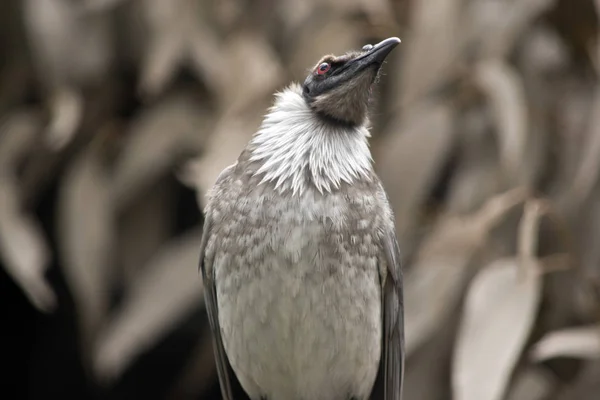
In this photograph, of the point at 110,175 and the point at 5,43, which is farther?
the point at 5,43

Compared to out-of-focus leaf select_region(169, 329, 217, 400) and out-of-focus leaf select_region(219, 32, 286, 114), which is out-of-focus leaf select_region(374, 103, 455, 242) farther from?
out-of-focus leaf select_region(169, 329, 217, 400)

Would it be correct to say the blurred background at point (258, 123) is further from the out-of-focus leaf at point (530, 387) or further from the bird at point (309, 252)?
the bird at point (309, 252)

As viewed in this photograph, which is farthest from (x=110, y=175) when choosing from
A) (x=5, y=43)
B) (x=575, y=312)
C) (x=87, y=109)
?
(x=575, y=312)

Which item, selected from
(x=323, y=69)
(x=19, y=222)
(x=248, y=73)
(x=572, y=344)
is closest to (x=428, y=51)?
(x=248, y=73)

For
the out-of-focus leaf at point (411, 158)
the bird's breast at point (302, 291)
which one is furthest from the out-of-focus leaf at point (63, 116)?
the bird's breast at point (302, 291)

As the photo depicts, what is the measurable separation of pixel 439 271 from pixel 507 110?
54 centimetres

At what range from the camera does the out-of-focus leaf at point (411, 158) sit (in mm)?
3490

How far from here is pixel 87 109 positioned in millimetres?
3885

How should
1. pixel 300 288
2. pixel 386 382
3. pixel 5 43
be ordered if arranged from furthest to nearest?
1. pixel 5 43
2. pixel 386 382
3. pixel 300 288

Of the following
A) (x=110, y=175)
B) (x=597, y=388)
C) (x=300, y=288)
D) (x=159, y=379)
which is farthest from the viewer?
(x=159, y=379)

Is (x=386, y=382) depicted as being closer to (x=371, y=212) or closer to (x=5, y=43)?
(x=371, y=212)

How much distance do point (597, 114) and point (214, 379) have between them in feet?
5.25

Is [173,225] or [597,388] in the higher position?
[173,225]

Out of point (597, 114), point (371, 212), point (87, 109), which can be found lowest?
point (597, 114)
